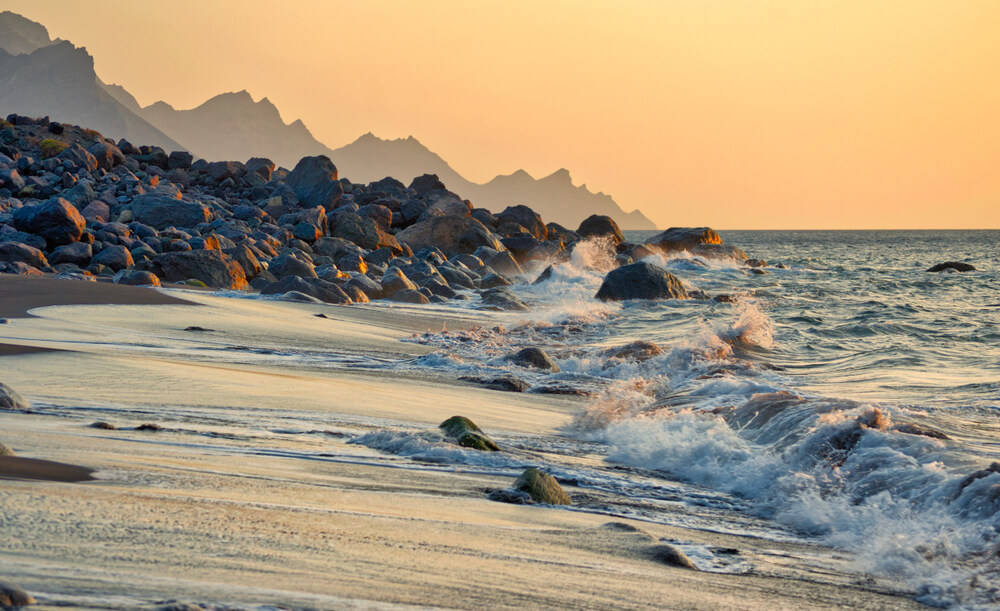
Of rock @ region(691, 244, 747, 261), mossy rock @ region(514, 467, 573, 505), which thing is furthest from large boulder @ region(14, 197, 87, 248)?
rock @ region(691, 244, 747, 261)

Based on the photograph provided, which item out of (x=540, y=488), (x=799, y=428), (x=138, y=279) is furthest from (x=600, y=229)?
(x=540, y=488)

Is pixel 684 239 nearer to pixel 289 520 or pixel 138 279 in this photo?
pixel 138 279

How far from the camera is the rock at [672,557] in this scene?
326 centimetres

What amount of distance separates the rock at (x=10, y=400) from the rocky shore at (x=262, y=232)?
34.1ft

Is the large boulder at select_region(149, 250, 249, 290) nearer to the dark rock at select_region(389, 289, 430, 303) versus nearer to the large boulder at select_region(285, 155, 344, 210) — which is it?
the dark rock at select_region(389, 289, 430, 303)

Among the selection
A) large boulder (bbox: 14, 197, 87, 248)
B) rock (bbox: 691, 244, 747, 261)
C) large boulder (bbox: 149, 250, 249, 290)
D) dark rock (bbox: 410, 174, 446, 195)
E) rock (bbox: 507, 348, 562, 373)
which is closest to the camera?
rock (bbox: 507, 348, 562, 373)

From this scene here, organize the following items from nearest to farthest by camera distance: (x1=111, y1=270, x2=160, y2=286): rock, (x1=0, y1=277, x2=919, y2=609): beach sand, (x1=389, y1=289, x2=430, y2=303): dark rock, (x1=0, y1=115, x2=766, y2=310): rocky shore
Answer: (x1=0, y1=277, x2=919, y2=609): beach sand
(x1=111, y1=270, x2=160, y2=286): rock
(x1=0, y1=115, x2=766, y2=310): rocky shore
(x1=389, y1=289, x2=430, y2=303): dark rock

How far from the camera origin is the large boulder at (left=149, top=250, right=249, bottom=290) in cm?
1599

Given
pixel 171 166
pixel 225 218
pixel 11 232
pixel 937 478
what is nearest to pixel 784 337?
pixel 937 478

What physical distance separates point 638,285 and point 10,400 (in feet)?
51.4

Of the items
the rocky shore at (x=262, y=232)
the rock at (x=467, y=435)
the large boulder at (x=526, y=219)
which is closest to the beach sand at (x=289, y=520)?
the rock at (x=467, y=435)

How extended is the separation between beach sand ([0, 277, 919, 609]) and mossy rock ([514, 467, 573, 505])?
3.4 inches

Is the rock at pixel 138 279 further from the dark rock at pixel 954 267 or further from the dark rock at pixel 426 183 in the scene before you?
the dark rock at pixel 954 267

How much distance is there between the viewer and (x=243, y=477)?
139 inches
